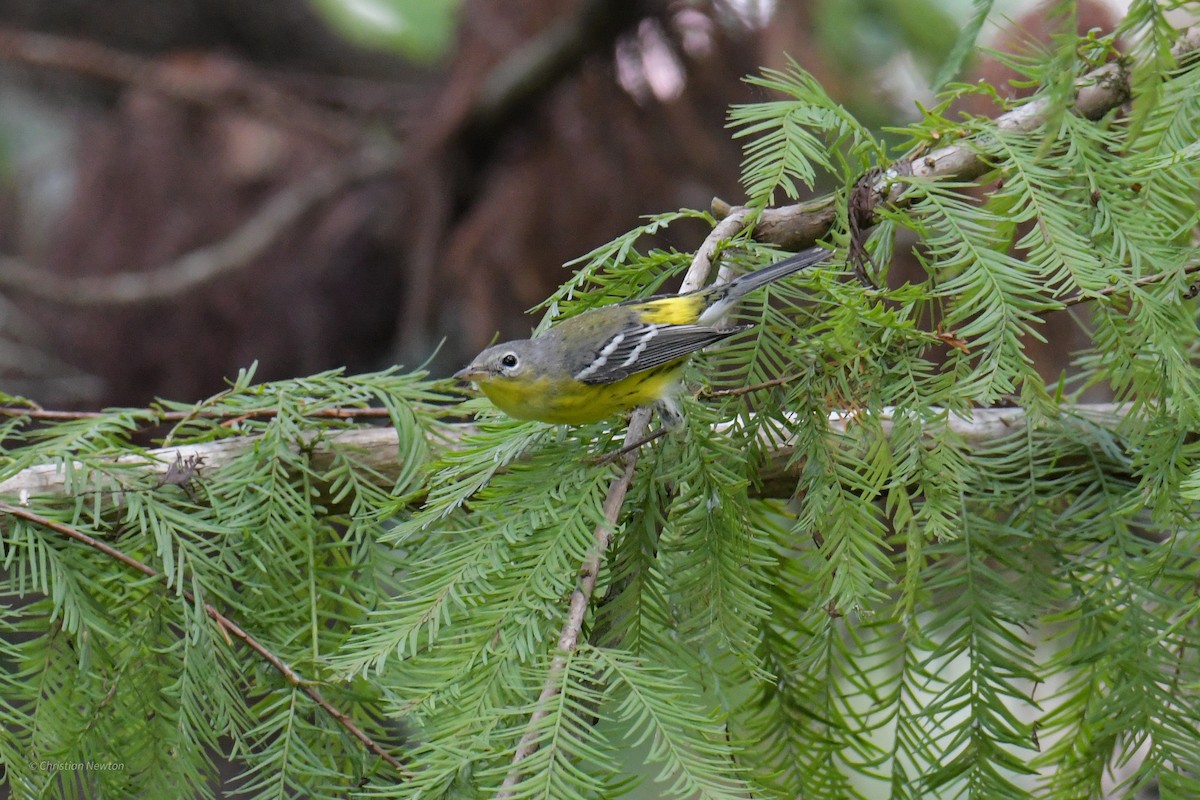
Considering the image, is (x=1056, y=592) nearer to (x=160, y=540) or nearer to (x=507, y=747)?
(x=507, y=747)

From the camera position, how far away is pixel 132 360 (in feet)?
18.3

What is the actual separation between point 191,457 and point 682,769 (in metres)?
1.19

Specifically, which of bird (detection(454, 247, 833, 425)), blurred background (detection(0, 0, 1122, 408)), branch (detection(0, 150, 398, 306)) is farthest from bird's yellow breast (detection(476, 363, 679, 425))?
branch (detection(0, 150, 398, 306))

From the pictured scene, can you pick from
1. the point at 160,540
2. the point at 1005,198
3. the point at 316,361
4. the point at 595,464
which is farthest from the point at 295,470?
the point at 316,361

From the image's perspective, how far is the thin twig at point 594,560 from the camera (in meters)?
1.18

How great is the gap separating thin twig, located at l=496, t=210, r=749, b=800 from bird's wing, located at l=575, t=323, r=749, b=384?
7.5 inches

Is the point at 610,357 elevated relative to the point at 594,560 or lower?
elevated

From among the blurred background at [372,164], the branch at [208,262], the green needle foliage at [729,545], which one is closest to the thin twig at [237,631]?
the green needle foliage at [729,545]

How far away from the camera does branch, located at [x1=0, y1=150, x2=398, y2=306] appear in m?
4.91

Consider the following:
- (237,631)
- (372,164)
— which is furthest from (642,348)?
(372,164)

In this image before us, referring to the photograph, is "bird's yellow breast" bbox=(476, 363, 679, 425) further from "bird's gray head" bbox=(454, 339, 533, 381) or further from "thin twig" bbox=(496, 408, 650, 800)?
"thin twig" bbox=(496, 408, 650, 800)

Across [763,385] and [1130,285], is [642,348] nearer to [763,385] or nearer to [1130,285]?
[763,385]

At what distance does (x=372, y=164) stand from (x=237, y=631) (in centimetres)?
449

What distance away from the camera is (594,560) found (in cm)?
139
